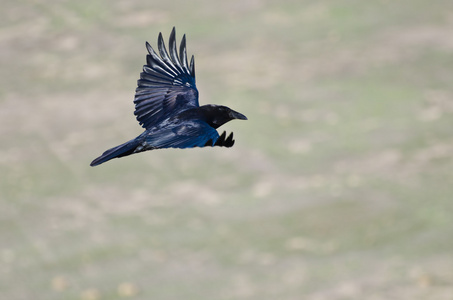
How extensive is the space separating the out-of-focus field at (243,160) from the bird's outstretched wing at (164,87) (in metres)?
32.5

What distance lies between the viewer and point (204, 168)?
2489 inches

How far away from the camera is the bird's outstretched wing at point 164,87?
1892 centimetres

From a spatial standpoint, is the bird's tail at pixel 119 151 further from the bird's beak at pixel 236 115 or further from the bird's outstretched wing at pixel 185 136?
the bird's beak at pixel 236 115

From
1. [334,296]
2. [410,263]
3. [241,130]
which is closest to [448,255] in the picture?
[410,263]

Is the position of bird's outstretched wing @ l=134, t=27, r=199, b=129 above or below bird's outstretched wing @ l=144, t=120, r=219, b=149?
above

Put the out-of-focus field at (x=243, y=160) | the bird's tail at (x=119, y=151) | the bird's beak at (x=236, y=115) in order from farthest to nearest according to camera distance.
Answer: the out-of-focus field at (x=243, y=160)
the bird's beak at (x=236, y=115)
the bird's tail at (x=119, y=151)

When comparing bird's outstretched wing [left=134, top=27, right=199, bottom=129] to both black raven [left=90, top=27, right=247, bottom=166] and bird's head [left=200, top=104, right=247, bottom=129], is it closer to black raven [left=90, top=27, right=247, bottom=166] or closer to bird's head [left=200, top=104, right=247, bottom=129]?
black raven [left=90, top=27, right=247, bottom=166]

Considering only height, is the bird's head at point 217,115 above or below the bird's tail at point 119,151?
above

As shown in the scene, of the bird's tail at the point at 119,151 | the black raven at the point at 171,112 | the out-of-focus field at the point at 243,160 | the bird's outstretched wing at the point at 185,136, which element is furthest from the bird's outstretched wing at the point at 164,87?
the out-of-focus field at the point at 243,160

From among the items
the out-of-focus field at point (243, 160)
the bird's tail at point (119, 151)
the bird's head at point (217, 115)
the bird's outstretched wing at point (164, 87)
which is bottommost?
the bird's tail at point (119, 151)

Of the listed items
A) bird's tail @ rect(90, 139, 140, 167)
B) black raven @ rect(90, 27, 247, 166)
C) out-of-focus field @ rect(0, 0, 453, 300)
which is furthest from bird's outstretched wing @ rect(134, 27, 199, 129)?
out-of-focus field @ rect(0, 0, 453, 300)

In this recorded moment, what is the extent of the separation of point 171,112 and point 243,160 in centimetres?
4419

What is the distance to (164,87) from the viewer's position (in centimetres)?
1989

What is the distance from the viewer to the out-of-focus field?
179 feet
